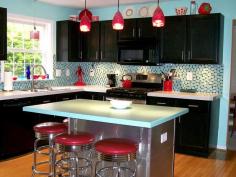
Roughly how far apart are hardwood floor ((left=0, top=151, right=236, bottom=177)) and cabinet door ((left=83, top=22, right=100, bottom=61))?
2322 millimetres

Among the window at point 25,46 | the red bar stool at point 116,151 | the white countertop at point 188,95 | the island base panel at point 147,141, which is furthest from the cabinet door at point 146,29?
the red bar stool at point 116,151

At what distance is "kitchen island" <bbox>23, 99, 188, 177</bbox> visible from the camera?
286cm

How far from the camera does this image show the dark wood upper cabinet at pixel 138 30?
17.7 ft

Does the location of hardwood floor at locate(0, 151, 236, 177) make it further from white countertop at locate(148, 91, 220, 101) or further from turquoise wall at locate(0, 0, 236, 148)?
white countertop at locate(148, 91, 220, 101)

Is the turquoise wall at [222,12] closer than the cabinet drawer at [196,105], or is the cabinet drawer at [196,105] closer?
the cabinet drawer at [196,105]

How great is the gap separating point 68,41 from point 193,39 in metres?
2.35

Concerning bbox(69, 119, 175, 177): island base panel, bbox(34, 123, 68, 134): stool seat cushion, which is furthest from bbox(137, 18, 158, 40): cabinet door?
bbox(34, 123, 68, 134): stool seat cushion

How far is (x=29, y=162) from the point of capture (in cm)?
436

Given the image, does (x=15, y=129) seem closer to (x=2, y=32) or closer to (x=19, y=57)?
(x=2, y=32)

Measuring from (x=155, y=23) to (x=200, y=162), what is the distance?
2.36m

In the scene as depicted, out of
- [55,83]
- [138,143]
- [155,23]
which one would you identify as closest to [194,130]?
[138,143]

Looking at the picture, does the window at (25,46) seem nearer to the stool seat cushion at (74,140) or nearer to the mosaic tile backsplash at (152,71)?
the mosaic tile backsplash at (152,71)

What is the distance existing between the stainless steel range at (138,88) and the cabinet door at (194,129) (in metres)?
0.69

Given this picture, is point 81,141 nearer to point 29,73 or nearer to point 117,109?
point 117,109
